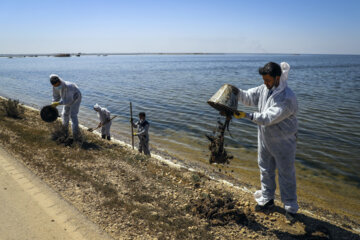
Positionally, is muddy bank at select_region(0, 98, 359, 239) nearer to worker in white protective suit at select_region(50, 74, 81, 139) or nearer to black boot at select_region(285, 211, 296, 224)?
black boot at select_region(285, 211, 296, 224)

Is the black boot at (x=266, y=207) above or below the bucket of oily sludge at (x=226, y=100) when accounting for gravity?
below

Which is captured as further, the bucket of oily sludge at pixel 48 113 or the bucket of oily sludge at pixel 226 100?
the bucket of oily sludge at pixel 48 113

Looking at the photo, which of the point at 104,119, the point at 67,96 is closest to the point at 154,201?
the point at 67,96

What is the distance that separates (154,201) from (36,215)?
1.82m

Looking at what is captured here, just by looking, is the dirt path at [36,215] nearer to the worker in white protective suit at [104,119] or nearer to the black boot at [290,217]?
the black boot at [290,217]

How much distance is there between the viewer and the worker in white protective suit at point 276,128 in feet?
11.2

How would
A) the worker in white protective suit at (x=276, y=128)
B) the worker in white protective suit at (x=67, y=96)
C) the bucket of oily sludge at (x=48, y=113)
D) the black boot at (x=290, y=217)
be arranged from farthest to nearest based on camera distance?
the bucket of oily sludge at (x=48, y=113) < the worker in white protective suit at (x=67, y=96) < the black boot at (x=290, y=217) < the worker in white protective suit at (x=276, y=128)

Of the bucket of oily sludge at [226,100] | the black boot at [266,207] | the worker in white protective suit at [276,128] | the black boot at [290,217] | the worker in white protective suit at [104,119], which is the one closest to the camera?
the worker in white protective suit at [276,128]

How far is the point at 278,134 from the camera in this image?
3.62 m

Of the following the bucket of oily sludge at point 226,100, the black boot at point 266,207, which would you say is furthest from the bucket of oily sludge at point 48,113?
the black boot at point 266,207

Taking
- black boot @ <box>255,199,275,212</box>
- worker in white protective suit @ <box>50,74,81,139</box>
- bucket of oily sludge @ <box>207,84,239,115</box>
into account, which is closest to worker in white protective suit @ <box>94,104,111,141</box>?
worker in white protective suit @ <box>50,74,81,139</box>

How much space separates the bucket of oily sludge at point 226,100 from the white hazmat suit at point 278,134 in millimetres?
265

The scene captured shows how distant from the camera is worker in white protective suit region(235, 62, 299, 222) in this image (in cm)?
342

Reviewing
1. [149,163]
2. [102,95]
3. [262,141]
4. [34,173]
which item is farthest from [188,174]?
[102,95]
